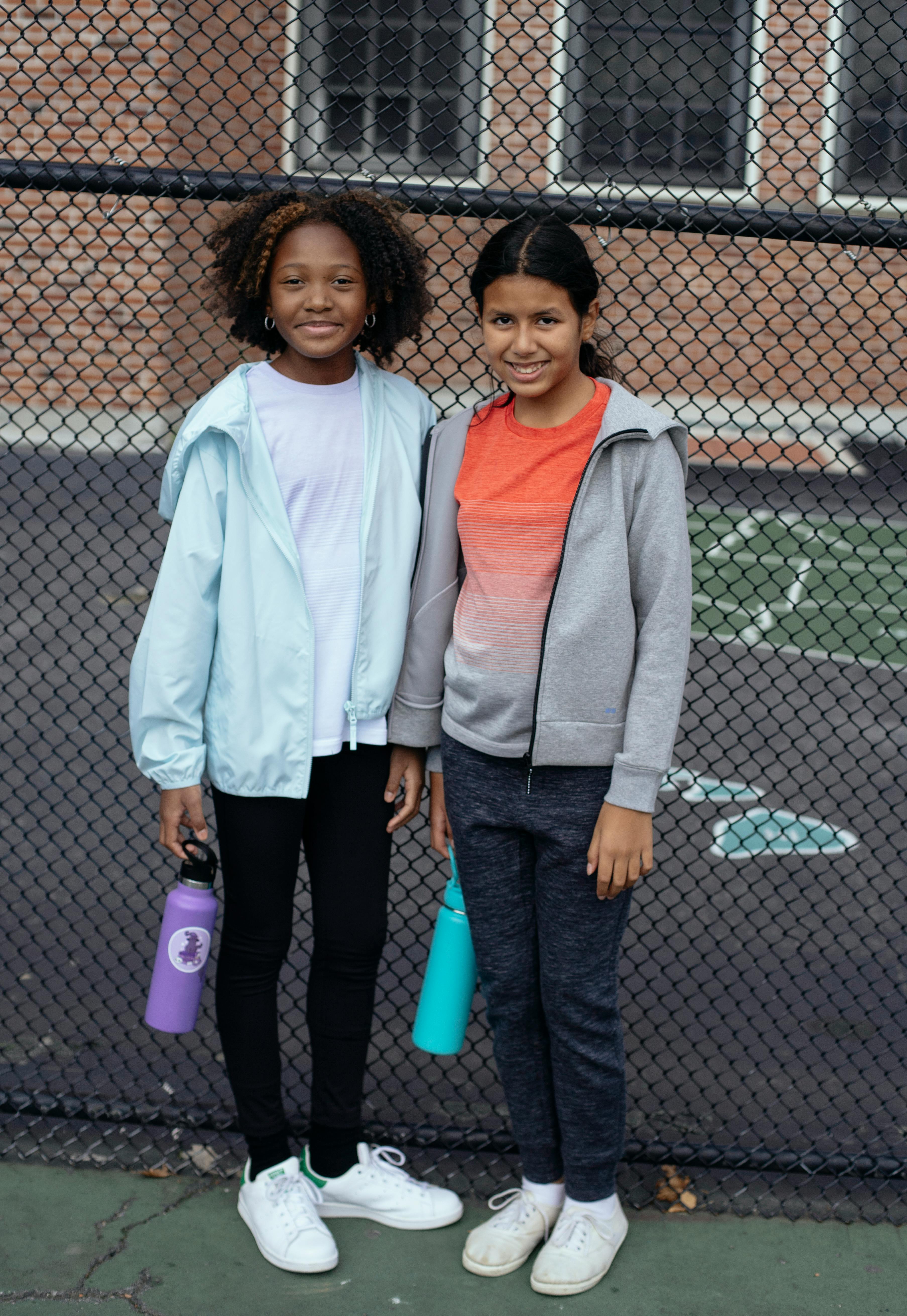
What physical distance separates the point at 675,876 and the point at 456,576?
174 centimetres

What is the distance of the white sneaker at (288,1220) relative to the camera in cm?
233

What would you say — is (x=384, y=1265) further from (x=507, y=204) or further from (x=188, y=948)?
(x=507, y=204)

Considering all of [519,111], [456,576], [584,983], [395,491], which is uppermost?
[519,111]

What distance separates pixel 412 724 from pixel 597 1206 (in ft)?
3.30

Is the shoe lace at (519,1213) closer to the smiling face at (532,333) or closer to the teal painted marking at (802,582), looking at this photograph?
the smiling face at (532,333)

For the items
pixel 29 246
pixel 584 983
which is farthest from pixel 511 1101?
pixel 29 246

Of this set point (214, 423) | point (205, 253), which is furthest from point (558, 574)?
point (205, 253)

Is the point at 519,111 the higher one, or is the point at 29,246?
the point at 519,111

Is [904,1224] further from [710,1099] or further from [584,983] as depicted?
[584,983]

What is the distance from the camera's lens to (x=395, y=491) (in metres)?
2.16

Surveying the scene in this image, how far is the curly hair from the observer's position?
2105mm

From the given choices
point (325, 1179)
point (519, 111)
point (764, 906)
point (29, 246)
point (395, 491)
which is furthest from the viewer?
point (519, 111)

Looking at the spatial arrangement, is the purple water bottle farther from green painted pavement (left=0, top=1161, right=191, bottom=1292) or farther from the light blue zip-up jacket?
green painted pavement (left=0, top=1161, right=191, bottom=1292)

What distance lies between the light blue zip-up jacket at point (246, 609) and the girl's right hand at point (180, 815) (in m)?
0.02
